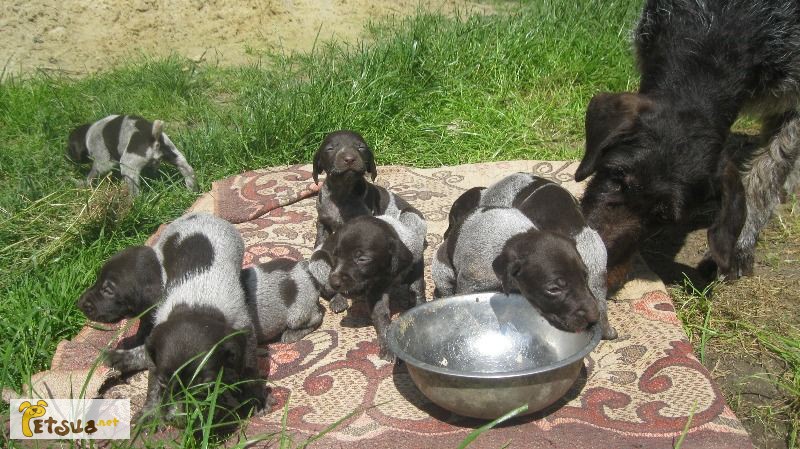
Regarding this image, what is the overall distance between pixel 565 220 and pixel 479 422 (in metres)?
1.44

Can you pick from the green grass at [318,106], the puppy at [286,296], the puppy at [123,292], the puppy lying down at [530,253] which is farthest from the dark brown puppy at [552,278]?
the green grass at [318,106]

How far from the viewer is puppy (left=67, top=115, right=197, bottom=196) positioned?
7344 mm

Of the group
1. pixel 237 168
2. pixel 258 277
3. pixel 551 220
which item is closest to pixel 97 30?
pixel 237 168

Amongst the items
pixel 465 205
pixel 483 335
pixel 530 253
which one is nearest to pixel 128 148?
pixel 465 205

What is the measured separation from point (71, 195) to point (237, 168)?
1.53 meters

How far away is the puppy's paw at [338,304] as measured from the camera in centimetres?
570

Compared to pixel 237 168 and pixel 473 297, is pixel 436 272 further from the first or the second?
pixel 237 168

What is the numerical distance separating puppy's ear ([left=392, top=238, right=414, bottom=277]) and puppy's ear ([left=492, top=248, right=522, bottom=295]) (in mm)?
685

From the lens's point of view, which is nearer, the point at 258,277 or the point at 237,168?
the point at 258,277

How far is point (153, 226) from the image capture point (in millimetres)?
6785

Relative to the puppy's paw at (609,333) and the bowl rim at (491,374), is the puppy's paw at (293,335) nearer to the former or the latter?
the bowl rim at (491,374)

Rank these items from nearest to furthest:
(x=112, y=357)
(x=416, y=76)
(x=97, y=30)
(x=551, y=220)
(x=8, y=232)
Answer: (x=112, y=357)
(x=551, y=220)
(x=8, y=232)
(x=416, y=76)
(x=97, y=30)

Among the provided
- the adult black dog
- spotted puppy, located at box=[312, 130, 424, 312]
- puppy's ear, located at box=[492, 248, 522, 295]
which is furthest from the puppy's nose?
the adult black dog

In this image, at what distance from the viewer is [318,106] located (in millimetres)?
8172
